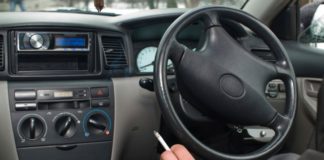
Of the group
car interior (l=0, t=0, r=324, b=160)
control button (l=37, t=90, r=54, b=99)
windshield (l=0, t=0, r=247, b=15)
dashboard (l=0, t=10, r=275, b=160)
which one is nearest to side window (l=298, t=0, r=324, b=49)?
car interior (l=0, t=0, r=324, b=160)

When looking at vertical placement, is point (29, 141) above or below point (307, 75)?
below

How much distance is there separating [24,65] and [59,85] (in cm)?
15

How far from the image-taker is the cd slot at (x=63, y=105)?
206 centimetres

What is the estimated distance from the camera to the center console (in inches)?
80.3

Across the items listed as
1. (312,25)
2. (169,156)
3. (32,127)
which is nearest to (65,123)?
(32,127)

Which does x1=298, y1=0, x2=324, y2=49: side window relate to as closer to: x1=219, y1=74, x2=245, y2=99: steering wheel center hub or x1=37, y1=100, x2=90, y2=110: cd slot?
x1=219, y1=74, x2=245, y2=99: steering wheel center hub

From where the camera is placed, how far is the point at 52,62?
6.95ft

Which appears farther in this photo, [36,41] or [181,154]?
[36,41]

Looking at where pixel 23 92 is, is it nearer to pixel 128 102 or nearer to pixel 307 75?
pixel 128 102

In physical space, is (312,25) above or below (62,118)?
above

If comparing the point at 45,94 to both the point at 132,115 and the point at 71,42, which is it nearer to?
the point at 71,42

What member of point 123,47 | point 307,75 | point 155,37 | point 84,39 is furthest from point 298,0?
point 84,39

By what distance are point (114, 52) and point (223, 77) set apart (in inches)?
26.1

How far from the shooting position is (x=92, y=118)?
215 cm
